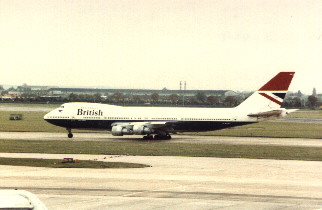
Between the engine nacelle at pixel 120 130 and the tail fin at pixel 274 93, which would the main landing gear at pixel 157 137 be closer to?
the engine nacelle at pixel 120 130

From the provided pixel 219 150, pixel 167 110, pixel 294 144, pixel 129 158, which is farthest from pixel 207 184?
pixel 167 110

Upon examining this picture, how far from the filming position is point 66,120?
67125 mm

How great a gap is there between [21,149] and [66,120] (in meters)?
18.0

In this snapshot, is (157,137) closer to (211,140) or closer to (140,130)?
(140,130)

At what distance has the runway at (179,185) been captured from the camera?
23.8 metres

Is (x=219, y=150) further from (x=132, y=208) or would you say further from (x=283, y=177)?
(x=132, y=208)

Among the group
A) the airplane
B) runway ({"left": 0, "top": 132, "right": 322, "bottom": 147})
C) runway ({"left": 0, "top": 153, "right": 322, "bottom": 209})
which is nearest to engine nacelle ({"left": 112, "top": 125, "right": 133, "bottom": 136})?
the airplane

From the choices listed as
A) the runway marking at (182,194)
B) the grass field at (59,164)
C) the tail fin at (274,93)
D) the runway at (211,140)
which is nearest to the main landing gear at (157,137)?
the runway at (211,140)

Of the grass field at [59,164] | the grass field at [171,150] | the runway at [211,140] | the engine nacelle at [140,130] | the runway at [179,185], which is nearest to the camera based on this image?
the runway at [179,185]

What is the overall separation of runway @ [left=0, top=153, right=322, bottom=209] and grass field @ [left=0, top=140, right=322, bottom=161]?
19.1ft

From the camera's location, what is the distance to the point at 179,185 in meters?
29.5

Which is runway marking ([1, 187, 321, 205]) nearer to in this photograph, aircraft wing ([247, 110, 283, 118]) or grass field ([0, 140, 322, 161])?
grass field ([0, 140, 322, 161])

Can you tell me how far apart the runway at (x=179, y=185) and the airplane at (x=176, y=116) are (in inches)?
916

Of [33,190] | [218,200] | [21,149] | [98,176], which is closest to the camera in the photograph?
[218,200]
